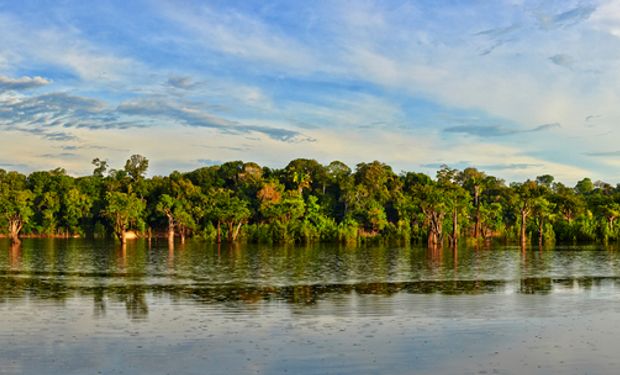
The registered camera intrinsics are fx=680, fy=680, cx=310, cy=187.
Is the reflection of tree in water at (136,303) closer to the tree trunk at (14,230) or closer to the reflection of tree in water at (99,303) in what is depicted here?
the reflection of tree in water at (99,303)

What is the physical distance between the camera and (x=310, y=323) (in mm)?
24281

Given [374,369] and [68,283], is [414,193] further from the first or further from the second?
[374,369]

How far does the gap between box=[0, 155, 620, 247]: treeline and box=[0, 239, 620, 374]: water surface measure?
52817 mm

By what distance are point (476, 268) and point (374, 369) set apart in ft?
117

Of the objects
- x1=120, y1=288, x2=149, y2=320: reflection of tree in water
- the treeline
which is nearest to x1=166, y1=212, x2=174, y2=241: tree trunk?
the treeline

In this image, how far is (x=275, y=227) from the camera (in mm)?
107188

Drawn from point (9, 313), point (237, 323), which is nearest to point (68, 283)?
point (9, 313)

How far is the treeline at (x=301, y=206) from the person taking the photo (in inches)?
4053

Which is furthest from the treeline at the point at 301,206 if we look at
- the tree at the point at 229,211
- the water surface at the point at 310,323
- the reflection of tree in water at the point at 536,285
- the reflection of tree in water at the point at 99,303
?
the reflection of tree in water at the point at 99,303

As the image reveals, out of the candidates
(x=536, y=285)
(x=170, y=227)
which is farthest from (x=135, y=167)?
(x=536, y=285)

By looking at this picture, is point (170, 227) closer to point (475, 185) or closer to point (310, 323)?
point (475, 185)

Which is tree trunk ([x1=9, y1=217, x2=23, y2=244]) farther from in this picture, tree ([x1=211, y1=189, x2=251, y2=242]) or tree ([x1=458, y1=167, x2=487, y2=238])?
tree ([x1=458, y1=167, x2=487, y2=238])

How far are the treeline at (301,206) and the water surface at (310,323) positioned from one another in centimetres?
5282

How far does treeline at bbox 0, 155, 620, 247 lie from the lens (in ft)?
338
